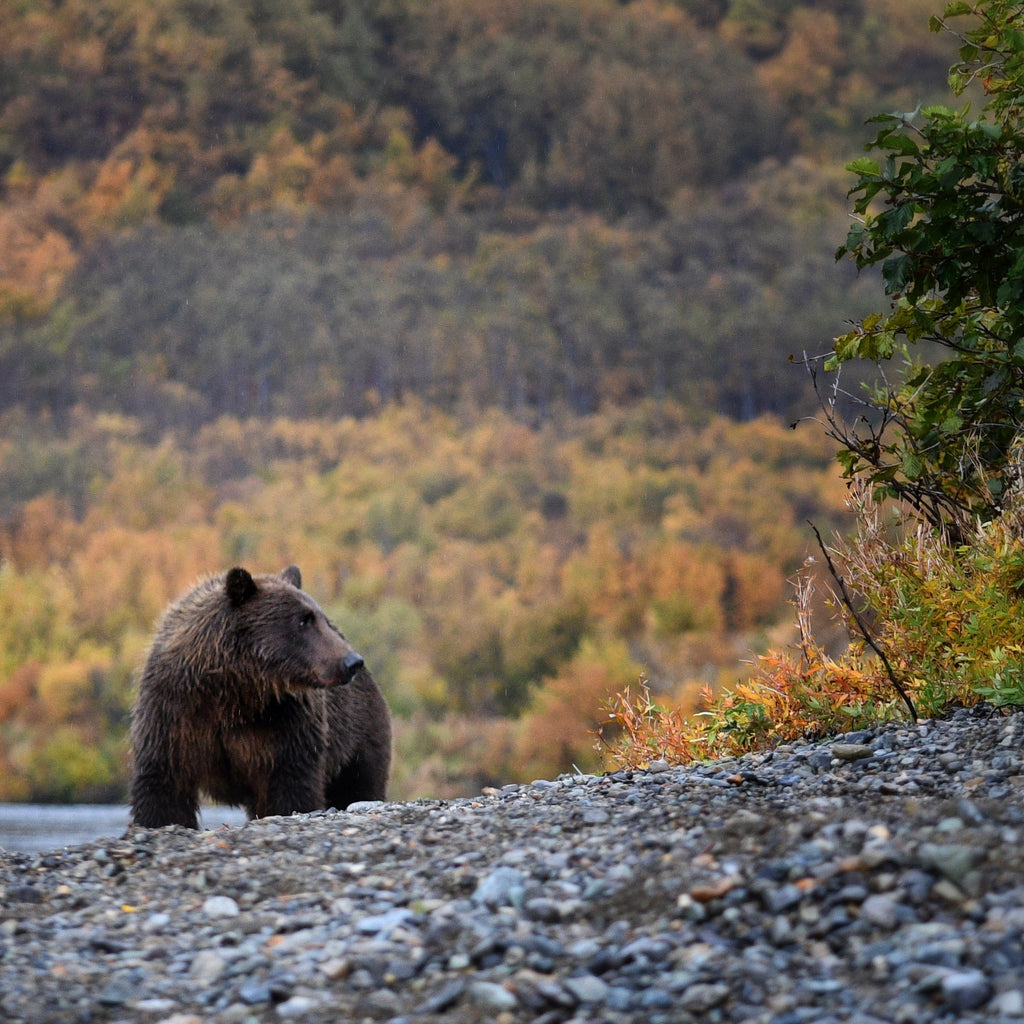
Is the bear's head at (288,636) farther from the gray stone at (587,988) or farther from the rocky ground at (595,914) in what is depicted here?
the gray stone at (587,988)

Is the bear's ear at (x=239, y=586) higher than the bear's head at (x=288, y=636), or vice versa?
the bear's ear at (x=239, y=586)

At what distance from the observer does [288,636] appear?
306 inches

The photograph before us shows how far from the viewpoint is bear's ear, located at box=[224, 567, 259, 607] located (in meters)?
7.77

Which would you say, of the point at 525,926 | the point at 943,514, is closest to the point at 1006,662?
the point at 943,514

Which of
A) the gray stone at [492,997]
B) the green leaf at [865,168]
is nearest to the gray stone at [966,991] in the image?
the gray stone at [492,997]

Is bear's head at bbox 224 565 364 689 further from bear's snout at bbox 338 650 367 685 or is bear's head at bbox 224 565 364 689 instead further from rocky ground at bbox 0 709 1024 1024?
rocky ground at bbox 0 709 1024 1024

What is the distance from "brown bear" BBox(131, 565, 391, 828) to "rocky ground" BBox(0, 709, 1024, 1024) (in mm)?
2233

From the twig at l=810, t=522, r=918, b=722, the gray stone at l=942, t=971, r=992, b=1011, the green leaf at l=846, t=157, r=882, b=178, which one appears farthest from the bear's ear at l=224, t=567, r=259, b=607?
the gray stone at l=942, t=971, r=992, b=1011

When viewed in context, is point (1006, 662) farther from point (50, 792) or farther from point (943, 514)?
point (50, 792)

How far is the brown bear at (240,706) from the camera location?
7680 millimetres

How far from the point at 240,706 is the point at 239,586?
28.9 inches

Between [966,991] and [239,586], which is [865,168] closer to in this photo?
[966,991]

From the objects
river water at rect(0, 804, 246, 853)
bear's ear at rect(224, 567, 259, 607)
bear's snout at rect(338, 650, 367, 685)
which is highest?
bear's ear at rect(224, 567, 259, 607)

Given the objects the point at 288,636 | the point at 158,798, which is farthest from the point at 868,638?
the point at 158,798
